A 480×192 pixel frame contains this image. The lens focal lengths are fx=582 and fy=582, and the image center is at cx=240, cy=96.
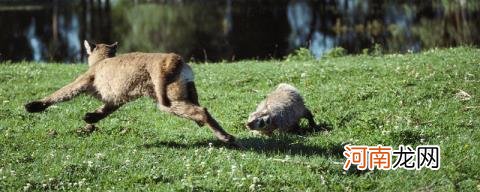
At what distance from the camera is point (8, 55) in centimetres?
3412

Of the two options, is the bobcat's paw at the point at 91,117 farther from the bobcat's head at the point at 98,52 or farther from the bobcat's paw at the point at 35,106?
the bobcat's head at the point at 98,52

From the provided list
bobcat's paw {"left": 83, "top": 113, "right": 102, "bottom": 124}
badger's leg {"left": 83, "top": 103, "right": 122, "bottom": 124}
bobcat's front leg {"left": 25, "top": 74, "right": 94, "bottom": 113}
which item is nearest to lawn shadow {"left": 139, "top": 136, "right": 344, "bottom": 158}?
badger's leg {"left": 83, "top": 103, "right": 122, "bottom": 124}

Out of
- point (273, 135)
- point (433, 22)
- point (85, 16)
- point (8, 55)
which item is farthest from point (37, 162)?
point (85, 16)

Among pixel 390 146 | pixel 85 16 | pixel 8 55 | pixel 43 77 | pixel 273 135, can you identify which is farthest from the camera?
pixel 85 16

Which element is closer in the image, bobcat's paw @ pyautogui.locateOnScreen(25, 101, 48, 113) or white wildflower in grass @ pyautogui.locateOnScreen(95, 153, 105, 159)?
white wildflower in grass @ pyautogui.locateOnScreen(95, 153, 105, 159)

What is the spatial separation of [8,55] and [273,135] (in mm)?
27636

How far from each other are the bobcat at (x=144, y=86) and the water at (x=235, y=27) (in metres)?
18.5

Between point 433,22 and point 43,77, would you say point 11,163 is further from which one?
point 433,22

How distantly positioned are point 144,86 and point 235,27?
38.7m

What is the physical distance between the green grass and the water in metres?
13.7

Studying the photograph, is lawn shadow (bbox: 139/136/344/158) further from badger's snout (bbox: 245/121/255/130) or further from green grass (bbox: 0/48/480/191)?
badger's snout (bbox: 245/121/255/130)

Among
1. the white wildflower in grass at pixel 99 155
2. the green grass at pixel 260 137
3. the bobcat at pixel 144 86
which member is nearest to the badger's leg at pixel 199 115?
the bobcat at pixel 144 86

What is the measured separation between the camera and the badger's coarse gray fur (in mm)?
10586

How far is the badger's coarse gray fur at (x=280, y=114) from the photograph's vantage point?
10586 mm
